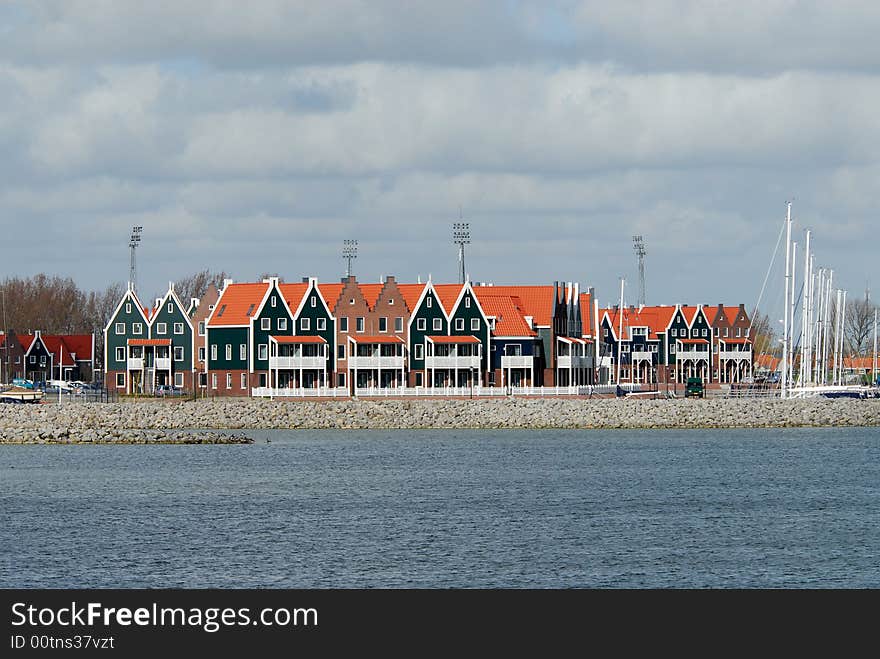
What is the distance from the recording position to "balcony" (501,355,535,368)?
9831 centimetres

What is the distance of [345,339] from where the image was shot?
320 feet

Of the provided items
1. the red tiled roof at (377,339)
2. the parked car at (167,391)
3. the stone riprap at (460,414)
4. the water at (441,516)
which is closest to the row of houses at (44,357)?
the parked car at (167,391)

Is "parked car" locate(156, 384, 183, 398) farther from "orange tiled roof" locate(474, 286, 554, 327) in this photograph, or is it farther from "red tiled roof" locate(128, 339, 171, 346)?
"orange tiled roof" locate(474, 286, 554, 327)

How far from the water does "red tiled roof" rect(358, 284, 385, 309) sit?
1159 inches

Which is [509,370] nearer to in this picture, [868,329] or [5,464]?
[5,464]

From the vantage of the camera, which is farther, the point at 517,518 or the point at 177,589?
the point at 517,518

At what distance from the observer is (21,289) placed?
156 metres

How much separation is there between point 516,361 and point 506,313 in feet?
11.5

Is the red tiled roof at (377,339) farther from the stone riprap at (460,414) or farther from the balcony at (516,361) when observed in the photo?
the stone riprap at (460,414)
